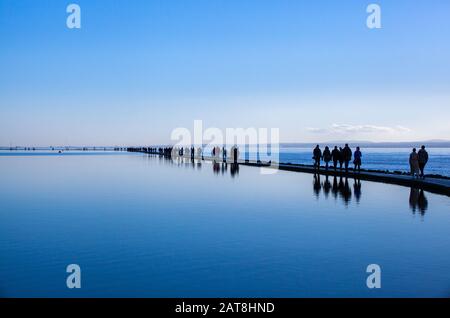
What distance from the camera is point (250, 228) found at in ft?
34.2

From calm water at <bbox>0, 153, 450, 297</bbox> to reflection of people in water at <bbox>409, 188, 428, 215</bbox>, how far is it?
100mm

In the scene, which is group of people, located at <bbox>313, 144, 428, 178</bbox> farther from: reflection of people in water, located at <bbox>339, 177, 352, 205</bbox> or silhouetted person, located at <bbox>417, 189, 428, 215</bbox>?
silhouetted person, located at <bbox>417, 189, 428, 215</bbox>

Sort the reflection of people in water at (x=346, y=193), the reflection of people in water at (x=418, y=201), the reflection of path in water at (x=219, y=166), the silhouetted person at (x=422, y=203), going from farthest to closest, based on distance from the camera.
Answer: the reflection of path in water at (x=219, y=166)
the reflection of people in water at (x=346, y=193)
the reflection of people in water at (x=418, y=201)
the silhouetted person at (x=422, y=203)

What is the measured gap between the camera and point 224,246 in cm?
854

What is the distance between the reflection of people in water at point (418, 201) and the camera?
13.3m

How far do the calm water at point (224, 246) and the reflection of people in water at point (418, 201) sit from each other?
0.10 m

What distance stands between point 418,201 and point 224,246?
8.88 meters

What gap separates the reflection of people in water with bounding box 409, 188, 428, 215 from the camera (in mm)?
13302
